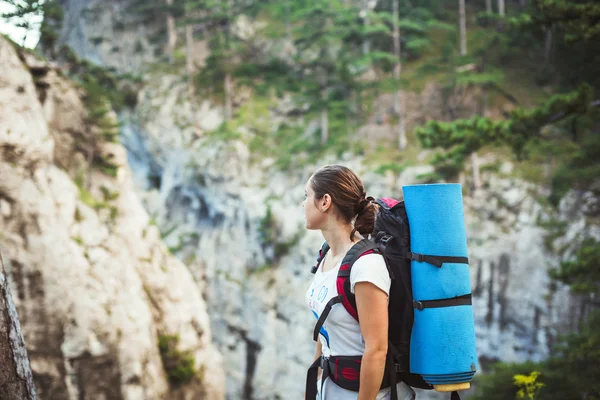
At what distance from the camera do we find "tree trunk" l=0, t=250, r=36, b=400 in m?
2.14

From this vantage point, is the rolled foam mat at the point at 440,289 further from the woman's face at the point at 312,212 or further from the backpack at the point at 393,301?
the woman's face at the point at 312,212

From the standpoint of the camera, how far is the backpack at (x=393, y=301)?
7.53ft

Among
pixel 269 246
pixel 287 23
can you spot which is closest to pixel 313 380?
pixel 269 246

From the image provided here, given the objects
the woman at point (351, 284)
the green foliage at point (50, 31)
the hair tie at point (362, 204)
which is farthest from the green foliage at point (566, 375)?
the green foliage at point (50, 31)

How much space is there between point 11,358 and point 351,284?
1605mm

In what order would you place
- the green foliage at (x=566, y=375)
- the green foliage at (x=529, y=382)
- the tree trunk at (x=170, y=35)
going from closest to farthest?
the green foliage at (x=529, y=382) → the green foliage at (x=566, y=375) → the tree trunk at (x=170, y=35)

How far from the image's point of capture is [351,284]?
87.4 inches

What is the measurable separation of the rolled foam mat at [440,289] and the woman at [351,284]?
0.23 m

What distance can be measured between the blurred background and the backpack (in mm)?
1977

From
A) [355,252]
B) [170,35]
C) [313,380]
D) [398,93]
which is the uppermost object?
[170,35]

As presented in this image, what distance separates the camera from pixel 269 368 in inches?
863

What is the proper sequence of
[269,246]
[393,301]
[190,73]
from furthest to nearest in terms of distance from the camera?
[190,73]
[269,246]
[393,301]

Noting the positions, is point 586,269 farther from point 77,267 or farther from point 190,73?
point 190,73

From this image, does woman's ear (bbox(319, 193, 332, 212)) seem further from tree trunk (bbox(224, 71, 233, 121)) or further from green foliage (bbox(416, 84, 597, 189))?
tree trunk (bbox(224, 71, 233, 121))
